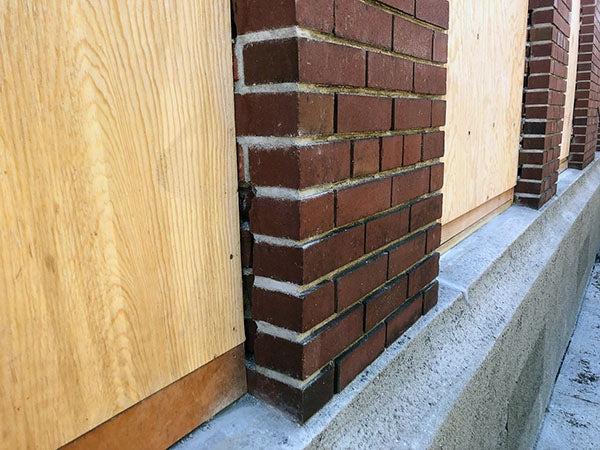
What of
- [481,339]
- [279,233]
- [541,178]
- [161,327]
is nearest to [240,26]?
[279,233]

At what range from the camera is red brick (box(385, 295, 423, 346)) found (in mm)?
1599

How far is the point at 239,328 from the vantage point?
4.27ft

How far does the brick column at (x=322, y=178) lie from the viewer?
1132 millimetres

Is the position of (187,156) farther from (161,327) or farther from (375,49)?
(375,49)

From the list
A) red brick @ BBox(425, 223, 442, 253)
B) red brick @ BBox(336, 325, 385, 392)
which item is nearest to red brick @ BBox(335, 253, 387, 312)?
red brick @ BBox(336, 325, 385, 392)

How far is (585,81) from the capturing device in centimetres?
615

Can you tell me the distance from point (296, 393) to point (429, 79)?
1059 millimetres

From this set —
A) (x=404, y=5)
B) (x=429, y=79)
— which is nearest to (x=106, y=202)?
(x=404, y=5)

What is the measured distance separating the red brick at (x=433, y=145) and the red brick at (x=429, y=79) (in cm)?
14

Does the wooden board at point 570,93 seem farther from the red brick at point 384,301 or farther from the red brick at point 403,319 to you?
the red brick at point 384,301

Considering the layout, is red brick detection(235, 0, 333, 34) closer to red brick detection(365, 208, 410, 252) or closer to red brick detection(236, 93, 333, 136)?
red brick detection(236, 93, 333, 136)

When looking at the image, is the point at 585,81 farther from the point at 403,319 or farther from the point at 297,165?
the point at 297,165

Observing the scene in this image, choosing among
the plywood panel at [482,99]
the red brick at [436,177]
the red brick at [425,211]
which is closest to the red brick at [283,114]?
the red brick at [425,211]

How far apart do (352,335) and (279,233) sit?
0.40 meters
